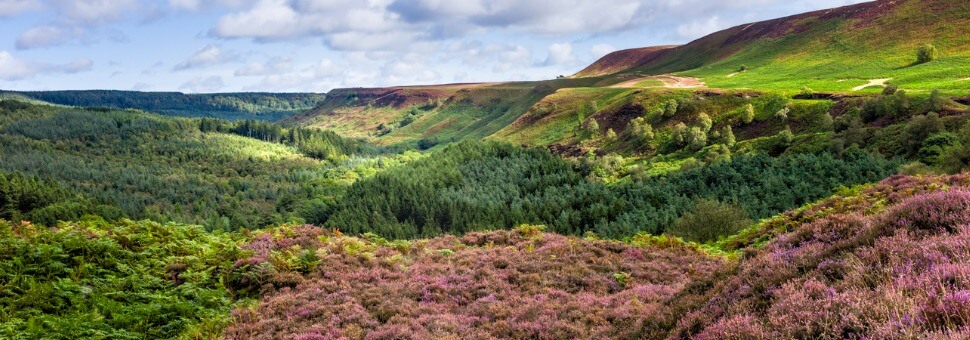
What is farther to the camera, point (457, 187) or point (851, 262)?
point (457, 187)


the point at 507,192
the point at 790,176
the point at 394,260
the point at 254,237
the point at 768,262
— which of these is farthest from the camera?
the point at 507,192

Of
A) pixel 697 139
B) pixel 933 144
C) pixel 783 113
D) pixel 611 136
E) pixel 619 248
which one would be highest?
pixel 783 113

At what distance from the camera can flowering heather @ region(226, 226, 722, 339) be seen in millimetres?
13828

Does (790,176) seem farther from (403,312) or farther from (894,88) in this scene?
(403,312)

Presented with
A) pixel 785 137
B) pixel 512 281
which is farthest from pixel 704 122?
pixel 512 281

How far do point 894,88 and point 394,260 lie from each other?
287 ft

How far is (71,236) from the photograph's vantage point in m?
19.4

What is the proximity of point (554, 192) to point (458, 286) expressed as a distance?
70.5 metres

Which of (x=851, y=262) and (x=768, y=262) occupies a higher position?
(x=851, y=262)

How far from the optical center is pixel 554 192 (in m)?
87.1

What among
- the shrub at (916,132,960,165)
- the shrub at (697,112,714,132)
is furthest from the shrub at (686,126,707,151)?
the shrub at (916,132,960,165)

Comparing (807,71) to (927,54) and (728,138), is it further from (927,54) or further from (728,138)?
(728,138)

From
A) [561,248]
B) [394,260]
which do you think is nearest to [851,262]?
[561,248]

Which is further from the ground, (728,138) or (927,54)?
(927,54)
